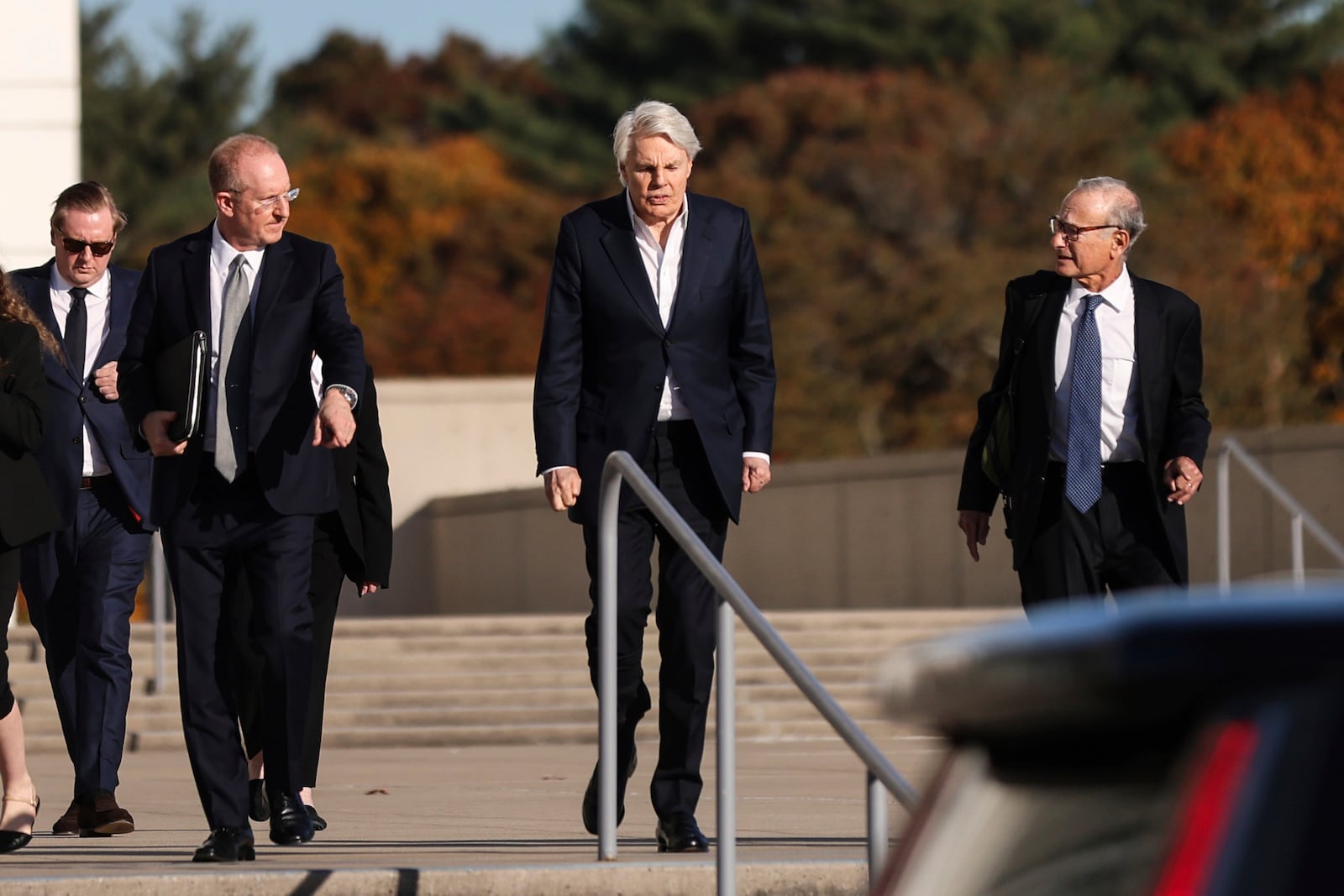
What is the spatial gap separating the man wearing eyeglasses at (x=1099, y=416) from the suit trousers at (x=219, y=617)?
1660 millimetres

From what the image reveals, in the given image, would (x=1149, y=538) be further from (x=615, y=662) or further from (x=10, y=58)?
(x=10, y=58)

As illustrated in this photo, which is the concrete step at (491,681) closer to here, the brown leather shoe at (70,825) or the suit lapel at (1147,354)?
the brown leather shoe at (70,825)

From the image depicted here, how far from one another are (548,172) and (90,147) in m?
8.94

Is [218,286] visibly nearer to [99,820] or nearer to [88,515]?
[88,515]

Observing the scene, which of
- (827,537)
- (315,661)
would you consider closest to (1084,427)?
(315,661)

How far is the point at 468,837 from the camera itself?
249 inches

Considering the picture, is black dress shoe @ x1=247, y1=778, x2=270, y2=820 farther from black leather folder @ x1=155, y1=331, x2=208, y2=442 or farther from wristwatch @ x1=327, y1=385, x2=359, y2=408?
wristwatch @ x1=327, y1=385, x2=359, y2=408

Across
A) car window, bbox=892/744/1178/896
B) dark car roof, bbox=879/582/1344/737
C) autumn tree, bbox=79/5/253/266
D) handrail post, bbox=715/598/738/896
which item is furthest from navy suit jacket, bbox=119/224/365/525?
autumn tree, bbox=79/5/253/266

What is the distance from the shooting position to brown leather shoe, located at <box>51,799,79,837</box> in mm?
6617

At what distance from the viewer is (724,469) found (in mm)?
5852

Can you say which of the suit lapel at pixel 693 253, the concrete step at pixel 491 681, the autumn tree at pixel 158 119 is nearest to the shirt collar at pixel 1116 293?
the suit lapel at pixel 693 253

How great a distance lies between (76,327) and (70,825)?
1.37 m

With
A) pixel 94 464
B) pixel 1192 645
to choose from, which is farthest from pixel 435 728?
pixel 1192 645

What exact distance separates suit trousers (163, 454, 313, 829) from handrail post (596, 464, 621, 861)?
0.87 m
